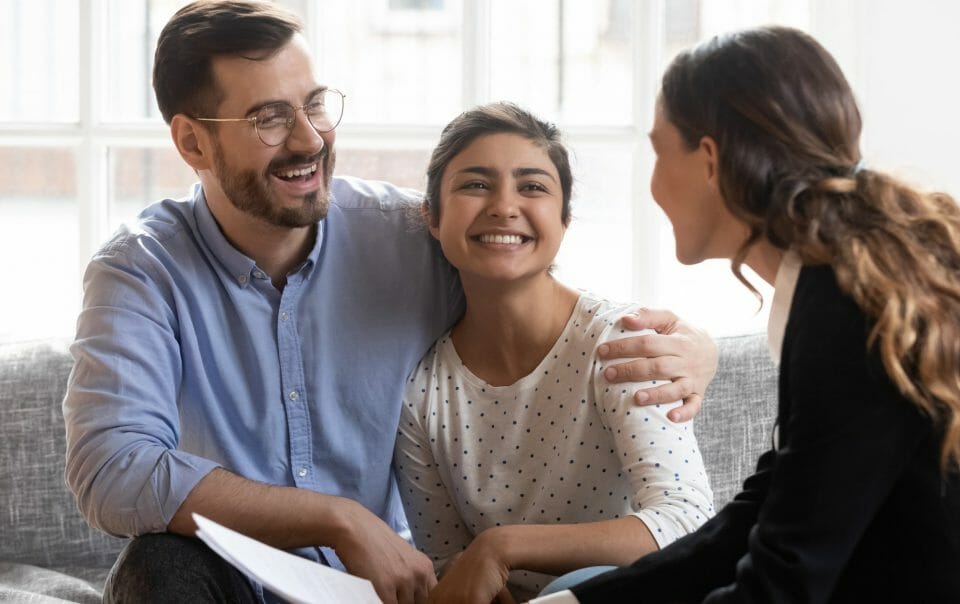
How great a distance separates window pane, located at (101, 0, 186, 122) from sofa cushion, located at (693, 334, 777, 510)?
150 centimetres

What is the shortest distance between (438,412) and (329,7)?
4.34ft

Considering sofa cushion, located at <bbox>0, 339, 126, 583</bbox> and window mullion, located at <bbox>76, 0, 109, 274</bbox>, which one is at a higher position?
window mullion, located at <bbox>76, 0, 109, 274</bbox>

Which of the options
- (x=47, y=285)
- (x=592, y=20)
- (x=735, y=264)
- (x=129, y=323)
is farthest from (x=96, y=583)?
(x=592, y=20)

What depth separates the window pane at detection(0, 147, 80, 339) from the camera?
2.99 m

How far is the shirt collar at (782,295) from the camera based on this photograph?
133 centimetres

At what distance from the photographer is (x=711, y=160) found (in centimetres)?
142

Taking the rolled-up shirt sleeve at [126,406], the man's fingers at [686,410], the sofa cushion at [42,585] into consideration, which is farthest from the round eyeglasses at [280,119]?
the sofa cushion at [42,585]

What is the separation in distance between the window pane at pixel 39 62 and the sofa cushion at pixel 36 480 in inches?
33.3

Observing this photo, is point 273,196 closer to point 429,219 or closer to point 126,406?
point 429,219

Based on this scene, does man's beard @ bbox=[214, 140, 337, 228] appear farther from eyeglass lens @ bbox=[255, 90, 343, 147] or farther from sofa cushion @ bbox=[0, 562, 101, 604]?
sofa cushion @ bbox=[0, 562, 101, 604]

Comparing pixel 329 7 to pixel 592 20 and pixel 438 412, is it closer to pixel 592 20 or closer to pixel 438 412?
pixel 592 20

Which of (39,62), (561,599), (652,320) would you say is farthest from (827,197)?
(39,62)

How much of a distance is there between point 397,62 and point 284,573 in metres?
1.81

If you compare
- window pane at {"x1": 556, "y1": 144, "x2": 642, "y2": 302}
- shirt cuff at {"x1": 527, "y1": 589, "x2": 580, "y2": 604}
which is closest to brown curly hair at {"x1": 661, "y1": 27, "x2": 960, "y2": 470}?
shirt cuff at {"x1": 527, "y1": 589, "x2": 580, "y2": 604}
